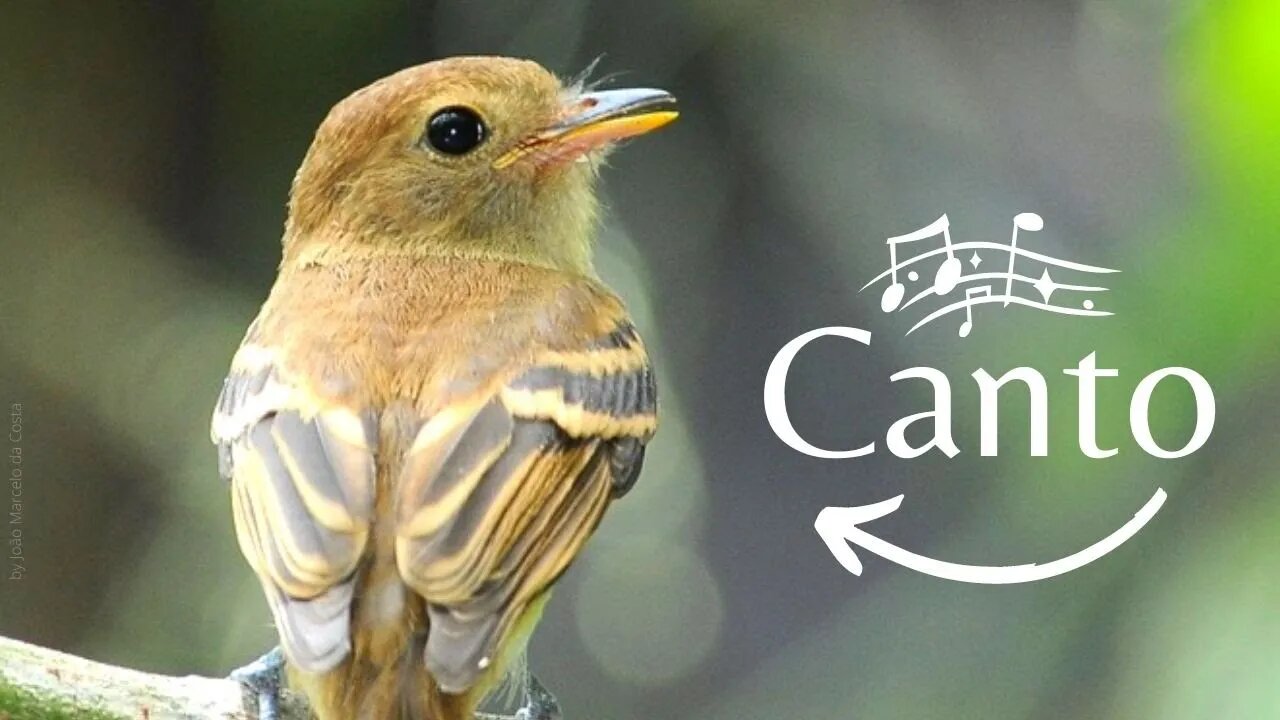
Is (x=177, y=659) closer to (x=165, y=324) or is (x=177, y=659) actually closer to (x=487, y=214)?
(x=165, y=324)

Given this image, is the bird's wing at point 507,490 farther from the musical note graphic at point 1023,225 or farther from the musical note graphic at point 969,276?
the musical note graphic at point 1023,225

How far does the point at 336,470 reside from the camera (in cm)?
167

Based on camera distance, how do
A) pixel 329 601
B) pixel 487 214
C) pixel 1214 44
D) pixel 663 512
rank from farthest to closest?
pixel 663 512 < pixel 487 214 < pixel 1214 44 < pixel 329 601

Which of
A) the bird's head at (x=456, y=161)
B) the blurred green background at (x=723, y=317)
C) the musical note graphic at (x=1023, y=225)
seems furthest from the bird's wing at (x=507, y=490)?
the musical note graphic at (x=1023, y=225)

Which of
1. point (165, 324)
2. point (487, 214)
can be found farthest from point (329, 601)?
point (165, 324)

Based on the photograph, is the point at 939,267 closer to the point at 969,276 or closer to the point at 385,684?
the point at 969,276

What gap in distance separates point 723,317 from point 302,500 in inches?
30.8

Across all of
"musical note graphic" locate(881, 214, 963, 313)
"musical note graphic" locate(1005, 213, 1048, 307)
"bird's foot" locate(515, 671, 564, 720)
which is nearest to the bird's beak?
"musical note graphic" locate(881, 214, 963, 313)

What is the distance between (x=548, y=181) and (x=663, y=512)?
1.42 ft

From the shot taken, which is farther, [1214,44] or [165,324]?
[165,324]

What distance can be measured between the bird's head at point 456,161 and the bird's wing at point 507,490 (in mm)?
225

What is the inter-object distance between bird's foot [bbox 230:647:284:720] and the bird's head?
46 centimetres

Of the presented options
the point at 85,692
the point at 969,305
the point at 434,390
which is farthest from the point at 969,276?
the point at 85,692

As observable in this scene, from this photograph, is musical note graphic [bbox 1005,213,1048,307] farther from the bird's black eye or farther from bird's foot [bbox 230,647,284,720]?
bird's foot [bbox 230,647,284,720]
